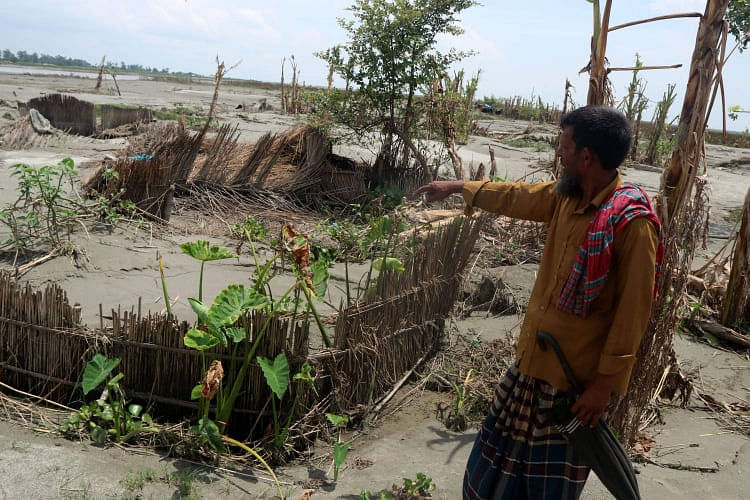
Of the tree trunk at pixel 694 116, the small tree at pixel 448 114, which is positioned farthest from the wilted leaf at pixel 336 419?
the small tree at pixel 448 114

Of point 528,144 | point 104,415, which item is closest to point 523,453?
point 104,415

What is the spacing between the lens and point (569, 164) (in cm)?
197

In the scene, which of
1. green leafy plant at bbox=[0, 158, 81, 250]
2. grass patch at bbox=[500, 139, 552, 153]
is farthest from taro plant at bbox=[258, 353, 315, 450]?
grass patch at bbox=[500, 139, 552, 153]

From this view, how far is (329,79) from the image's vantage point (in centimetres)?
1931

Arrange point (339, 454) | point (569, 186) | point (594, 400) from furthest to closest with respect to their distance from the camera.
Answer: point (339, 454) < point (569, 186) < point (594, 400)

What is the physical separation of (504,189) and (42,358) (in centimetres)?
264

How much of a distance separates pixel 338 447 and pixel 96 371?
1.25m

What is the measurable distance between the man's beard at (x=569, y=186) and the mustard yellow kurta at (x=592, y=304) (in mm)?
38

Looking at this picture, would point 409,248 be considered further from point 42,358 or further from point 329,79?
point 329,79

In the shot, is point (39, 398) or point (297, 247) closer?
point (297, 247)

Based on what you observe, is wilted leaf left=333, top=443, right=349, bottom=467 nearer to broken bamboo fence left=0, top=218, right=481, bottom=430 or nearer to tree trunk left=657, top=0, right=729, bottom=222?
broken bamboo fence left=0, top=218, right=481, bottom=430

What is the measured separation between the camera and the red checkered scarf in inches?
71.7

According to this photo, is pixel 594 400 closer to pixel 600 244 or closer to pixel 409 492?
pixel 600 244

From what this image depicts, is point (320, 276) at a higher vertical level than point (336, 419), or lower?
higher
